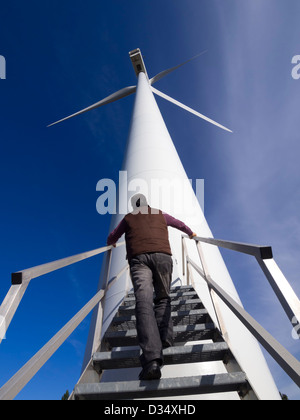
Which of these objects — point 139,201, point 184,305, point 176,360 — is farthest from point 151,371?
point 139,201

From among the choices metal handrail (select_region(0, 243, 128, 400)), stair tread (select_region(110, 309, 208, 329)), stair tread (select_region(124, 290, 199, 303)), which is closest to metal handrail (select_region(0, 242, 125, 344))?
metal handrail (select_region(0, 243, 128, 400))

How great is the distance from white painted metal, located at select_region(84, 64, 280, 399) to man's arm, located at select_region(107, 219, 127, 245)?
1168mm

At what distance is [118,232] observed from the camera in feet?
10.5

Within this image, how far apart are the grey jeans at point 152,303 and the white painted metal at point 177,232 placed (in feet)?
2.14

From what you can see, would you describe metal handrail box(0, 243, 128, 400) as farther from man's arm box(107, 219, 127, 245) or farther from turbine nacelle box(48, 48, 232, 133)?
turbine nacelle box(48, 48, 232, 133)

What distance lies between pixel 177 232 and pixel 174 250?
1.45ft

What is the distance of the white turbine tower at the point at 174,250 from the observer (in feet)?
9.68

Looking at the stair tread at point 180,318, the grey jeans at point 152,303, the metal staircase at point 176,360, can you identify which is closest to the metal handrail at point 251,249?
the grey jeans at point 152,303

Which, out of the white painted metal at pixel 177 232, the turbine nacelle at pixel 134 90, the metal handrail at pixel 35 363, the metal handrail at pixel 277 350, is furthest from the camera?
the turbine nacelle at pixel 134 90

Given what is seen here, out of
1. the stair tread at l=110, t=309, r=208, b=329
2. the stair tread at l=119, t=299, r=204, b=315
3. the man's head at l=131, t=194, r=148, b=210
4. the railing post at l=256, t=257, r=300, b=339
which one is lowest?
the railing post at l=256, t=257, r=300, b=339

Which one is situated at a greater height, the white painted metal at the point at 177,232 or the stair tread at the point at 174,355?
the white painted metal at the point at 177,232

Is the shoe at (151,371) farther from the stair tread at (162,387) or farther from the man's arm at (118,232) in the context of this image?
the man's arm at (118,232)

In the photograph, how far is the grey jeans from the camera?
1.94 meters
